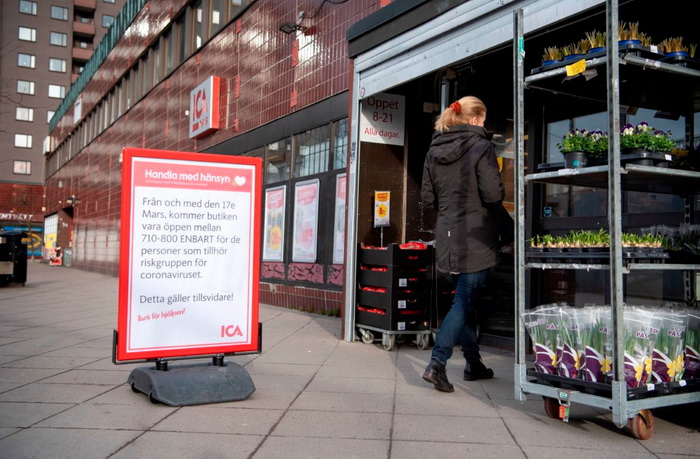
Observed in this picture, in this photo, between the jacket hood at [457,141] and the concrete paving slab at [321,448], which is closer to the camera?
the concrete paving slab at [321,448]

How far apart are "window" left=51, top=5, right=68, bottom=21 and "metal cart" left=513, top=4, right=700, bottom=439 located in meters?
72.4

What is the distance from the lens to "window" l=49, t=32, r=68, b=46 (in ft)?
222

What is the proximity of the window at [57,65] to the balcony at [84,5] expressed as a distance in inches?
220

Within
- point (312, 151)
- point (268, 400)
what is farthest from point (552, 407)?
point (312, 151)

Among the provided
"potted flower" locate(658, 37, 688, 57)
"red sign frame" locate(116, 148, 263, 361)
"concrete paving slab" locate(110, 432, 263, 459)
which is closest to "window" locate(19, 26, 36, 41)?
"red sign frame" locate(116, 148, 263, 361)

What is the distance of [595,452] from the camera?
358cm

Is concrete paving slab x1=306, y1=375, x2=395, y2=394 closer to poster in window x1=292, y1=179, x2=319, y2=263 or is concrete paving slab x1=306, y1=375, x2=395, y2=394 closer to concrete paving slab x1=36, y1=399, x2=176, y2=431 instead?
concrete paving slab x1=36, y1=399, x2=176, y2=431

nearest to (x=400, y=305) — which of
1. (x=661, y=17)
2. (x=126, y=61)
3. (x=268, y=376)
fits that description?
(x=268, y=376)

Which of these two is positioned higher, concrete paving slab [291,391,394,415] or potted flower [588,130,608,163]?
potted flower [588,130,608,163]

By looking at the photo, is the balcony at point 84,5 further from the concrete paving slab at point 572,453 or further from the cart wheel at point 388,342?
the concrete paving slab at point 572,453

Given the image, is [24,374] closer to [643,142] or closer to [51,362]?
[51,362]

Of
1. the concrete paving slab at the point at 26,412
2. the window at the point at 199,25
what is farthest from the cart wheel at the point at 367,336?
the window at the point at 199,25

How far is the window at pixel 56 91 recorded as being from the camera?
222 ft

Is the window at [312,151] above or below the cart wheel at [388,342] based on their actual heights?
above
